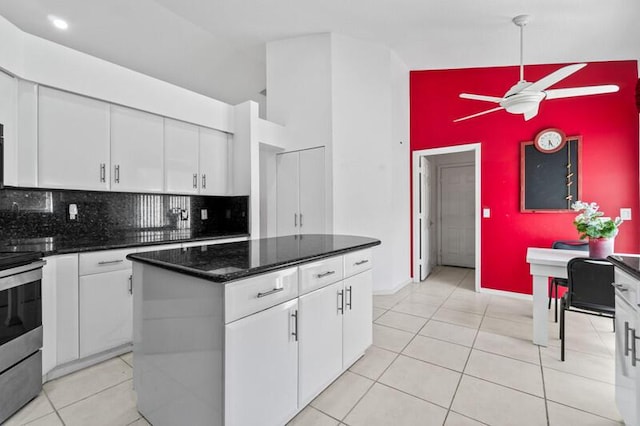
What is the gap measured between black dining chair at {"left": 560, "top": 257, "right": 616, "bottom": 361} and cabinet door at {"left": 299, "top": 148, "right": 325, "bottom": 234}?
2382 millimetres

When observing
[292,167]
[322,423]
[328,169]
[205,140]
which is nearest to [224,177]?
[205,140]

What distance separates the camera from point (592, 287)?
212 centimetres

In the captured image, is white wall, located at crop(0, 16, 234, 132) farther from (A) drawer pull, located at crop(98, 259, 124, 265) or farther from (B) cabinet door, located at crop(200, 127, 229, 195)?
(A) drawer pull, located at crop(98, 259, 124, 265)

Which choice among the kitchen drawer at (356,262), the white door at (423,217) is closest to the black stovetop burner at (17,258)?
the kitchen drawer at (356,262)

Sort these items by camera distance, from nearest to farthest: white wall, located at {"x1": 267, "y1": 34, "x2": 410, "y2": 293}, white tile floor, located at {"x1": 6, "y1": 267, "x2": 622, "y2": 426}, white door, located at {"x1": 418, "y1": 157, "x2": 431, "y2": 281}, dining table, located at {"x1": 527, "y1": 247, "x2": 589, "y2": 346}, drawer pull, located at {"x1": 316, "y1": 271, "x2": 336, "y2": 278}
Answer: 1. white tile floor, located at {"x1": 6, "y1": 267, "x2": 622, "y2": 426}
2. drawer pull, located at {"x1": 316, "y1": 271, "x2": 336, "y2": 278}
3. dining table, located at {"x1": 527, "y1": 247, "x2": 589, "y2": 346}
4. white wall, located at {"x1": 267, "y1": 34, "x2": 410, "y2": 293}
5. white door, located at {"x1": 418, "y1": 157, "x2": 431, "y2": 281}

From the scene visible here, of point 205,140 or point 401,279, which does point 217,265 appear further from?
point 401,279

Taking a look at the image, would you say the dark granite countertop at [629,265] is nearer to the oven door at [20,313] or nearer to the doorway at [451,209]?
the oven door at [20,313]

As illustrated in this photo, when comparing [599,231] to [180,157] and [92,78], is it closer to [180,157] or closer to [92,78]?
[180,157]

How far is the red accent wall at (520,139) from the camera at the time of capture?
3389mm

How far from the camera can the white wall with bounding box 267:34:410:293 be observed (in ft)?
12.1

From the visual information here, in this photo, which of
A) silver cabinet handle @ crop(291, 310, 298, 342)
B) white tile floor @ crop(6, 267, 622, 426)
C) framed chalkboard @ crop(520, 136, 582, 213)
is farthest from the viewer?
framed chalkboard @ crop(520, 136, 582, 213)

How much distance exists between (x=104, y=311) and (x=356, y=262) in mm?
1902

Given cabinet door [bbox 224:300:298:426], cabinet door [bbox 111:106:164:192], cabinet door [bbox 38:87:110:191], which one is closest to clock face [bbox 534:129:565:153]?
cabinet door [bbox 224:300:298:426]

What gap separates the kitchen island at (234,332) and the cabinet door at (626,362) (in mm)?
1418
